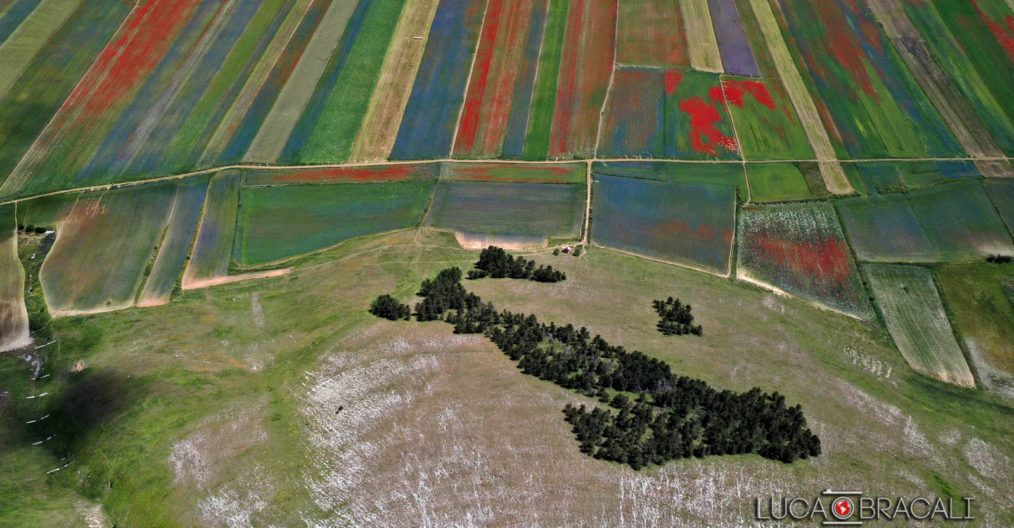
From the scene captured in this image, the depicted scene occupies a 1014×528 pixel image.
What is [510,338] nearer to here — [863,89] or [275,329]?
[275,329]

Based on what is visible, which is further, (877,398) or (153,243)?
(153,243)

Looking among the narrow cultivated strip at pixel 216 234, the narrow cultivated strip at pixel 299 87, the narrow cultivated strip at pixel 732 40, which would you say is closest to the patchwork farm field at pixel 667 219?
the narrow cultivated strip at pixel 732 40

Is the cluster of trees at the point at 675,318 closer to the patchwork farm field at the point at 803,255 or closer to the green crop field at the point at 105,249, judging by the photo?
the patchwork farm field at the point at 803,255

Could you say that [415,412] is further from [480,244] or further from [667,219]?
[667,219]

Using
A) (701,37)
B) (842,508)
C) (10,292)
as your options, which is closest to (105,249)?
(10,292)

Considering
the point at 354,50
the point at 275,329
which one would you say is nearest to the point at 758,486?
the point at 275,329

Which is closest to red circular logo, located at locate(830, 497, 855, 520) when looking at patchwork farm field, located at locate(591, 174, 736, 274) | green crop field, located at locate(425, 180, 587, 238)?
patchwork farm field, located at locate(591, 174, 736, 274)
